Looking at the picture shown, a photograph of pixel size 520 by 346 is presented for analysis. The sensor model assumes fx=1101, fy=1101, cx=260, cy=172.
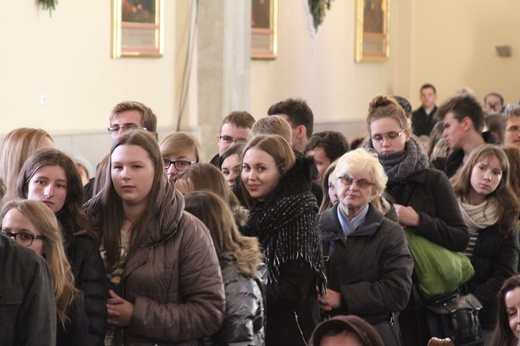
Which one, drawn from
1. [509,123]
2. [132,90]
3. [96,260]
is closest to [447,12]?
[132,90]

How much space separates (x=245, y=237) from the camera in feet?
16.3

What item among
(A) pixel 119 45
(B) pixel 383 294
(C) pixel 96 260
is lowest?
(B) pixel 383 294

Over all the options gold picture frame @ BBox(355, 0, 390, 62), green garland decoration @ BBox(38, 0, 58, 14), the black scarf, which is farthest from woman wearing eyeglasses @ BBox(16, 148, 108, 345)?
gold picture frame @ BBox(355, 0, 390, 62)

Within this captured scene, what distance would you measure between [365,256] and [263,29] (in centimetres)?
1122

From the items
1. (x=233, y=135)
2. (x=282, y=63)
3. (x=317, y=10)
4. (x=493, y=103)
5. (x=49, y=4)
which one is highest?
(x=317, y=10)

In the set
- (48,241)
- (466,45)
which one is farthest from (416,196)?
(466,45)

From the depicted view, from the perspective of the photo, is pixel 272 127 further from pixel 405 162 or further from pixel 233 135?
pixel 405 162

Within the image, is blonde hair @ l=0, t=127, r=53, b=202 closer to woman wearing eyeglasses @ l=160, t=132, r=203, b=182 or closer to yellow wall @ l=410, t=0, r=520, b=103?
woman wearing eyeglasses @ l=160, t=132, r=203, b=182

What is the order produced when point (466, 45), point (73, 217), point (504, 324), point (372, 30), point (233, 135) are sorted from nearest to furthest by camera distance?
point (73, 217) < point (504, 324) < point (233, 135) < point (372, 30) < point (466, 45)

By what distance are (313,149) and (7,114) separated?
433 centimetres

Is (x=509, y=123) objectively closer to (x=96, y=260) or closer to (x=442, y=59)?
(x=96, y=260)

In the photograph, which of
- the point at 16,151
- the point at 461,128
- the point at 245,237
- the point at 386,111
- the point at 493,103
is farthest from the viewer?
the point at 493,103

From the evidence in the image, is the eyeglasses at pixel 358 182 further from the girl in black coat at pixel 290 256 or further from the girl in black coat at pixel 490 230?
the girl in black coat at pixel 490 230

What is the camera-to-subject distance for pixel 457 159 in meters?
8.13
